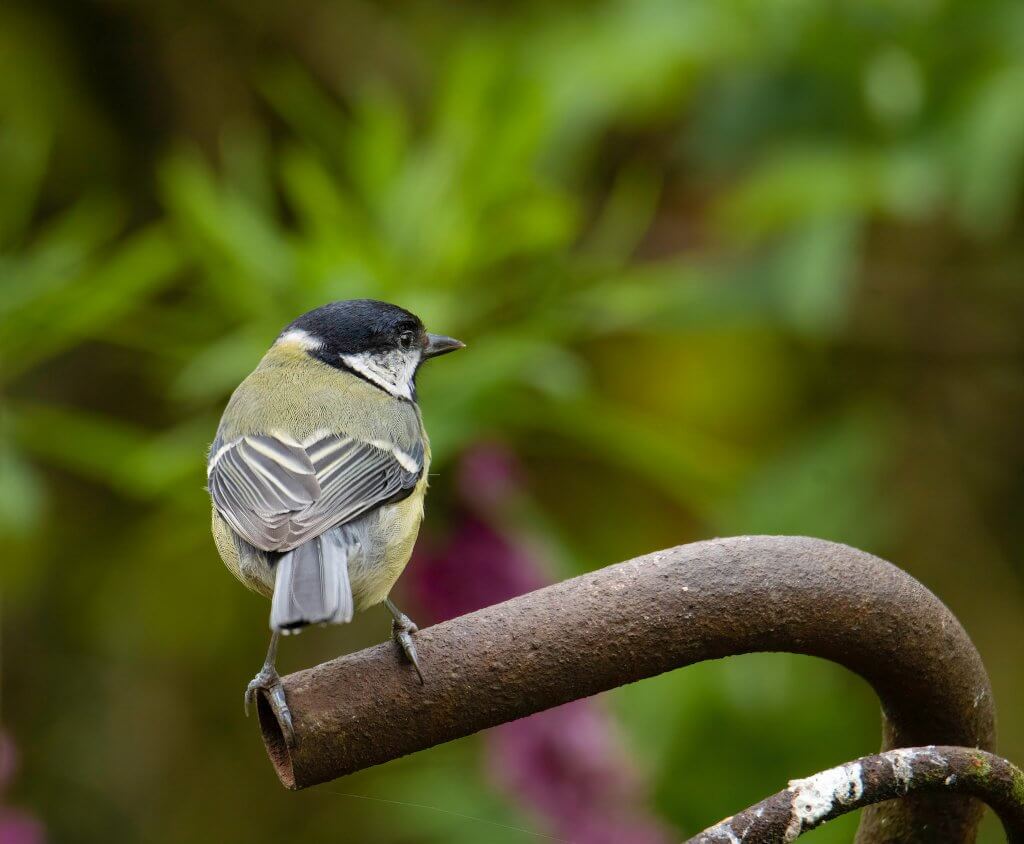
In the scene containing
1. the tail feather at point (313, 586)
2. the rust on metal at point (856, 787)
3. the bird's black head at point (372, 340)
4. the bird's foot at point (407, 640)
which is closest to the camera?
the rust on metal at point (856, 787)

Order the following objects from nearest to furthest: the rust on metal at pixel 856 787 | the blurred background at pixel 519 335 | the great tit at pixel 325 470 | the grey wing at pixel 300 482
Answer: the rust on metal at pixel 856 787
the great tit at pixel 325 470
the grey wing at pixel 300 482
the blurred background at pixel 519 335

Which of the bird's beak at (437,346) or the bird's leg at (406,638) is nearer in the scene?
the bird's leg at (406,638)

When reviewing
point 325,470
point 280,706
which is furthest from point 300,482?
point 280,706

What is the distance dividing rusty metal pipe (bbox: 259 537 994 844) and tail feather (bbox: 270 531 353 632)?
83 mm

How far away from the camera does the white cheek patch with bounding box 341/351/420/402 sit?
198 cm

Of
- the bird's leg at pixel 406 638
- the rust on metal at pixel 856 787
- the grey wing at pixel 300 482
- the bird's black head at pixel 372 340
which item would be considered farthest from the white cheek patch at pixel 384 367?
the rust on metal at pixel 856 787

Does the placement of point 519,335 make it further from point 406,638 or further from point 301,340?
point 406,638

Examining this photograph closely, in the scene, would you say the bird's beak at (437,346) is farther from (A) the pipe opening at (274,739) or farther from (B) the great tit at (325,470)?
(A) the pipe opening at (274,739)

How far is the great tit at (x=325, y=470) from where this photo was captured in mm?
1324

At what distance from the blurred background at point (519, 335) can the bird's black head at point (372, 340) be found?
0.36 m

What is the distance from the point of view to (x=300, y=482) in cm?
158

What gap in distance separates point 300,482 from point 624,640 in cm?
66

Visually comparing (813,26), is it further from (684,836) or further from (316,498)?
(316,498)

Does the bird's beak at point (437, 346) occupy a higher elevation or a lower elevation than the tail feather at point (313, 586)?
higher
